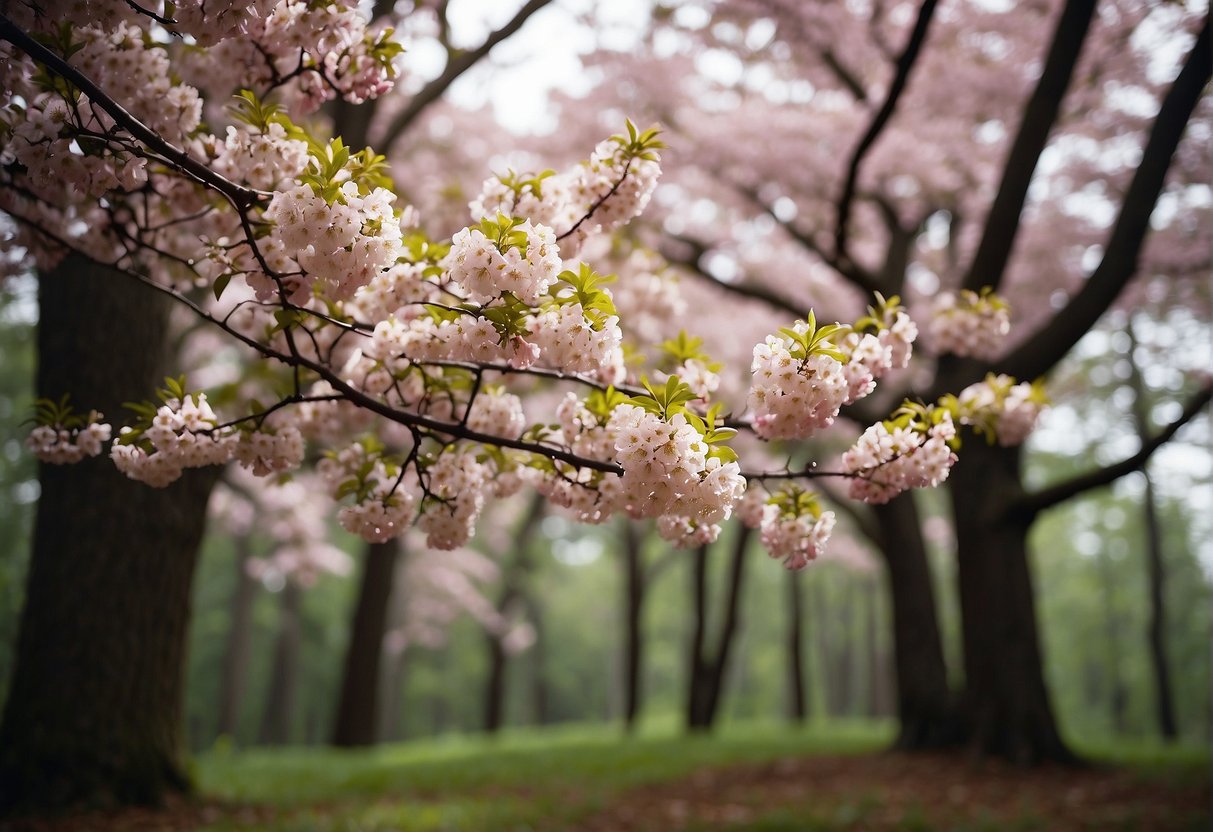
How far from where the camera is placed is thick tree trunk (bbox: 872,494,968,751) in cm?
902

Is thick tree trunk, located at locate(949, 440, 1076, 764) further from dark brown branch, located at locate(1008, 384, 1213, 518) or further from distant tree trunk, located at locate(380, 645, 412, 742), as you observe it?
distant tree trunk, located at locate(380, 645, 412, 742)

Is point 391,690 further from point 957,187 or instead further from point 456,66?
point 456,66

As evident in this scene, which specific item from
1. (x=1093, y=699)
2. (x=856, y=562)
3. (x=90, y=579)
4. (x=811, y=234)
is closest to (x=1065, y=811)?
(x=90, y=579)

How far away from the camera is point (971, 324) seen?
384cm

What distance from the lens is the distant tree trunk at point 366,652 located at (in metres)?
12.5

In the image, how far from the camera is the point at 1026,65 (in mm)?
9523

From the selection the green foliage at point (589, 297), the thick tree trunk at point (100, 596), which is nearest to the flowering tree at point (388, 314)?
the green foliage at point (589, 297)

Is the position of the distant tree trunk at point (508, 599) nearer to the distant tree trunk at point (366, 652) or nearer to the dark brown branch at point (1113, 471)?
the distant tree trunk at point (366, 652)

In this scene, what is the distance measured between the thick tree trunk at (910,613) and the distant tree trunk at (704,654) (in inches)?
151

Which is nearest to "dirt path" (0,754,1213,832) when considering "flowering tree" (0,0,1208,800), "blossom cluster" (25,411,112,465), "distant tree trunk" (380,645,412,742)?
"blossom cluster" (25,411,112,465)

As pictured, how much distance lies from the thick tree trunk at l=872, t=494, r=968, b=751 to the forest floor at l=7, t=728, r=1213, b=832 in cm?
77

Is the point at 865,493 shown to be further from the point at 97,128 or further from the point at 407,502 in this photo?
the point at 97,128

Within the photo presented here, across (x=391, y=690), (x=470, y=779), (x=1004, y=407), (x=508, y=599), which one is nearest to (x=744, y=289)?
(x=470, y=779)

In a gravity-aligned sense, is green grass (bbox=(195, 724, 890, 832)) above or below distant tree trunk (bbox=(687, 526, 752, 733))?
below
